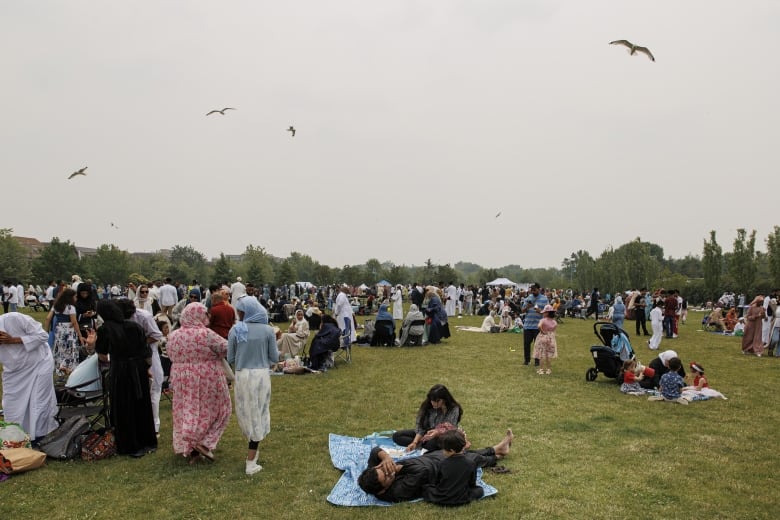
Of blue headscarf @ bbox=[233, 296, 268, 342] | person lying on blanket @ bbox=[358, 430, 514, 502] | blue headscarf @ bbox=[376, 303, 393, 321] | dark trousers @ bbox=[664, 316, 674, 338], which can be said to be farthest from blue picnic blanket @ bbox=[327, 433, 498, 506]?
dark trousers @ bbox=[664, 316, 674, 338]

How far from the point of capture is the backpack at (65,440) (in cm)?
618

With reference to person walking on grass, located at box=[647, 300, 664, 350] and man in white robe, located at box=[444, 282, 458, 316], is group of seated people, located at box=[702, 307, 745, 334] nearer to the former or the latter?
person walking on grass, located at box=[647, 300, 664, 350]

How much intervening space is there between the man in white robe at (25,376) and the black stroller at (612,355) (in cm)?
941

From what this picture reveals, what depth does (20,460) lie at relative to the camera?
5.75 meters

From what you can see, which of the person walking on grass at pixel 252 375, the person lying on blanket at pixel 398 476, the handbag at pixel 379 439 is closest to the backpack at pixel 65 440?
the person walking on grass at pixel 252 375

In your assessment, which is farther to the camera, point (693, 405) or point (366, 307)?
point (366, 307)

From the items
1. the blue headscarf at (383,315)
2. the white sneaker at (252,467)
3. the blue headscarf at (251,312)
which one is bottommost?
the white sneaker at (252,467)

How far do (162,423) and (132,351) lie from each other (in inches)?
74.5

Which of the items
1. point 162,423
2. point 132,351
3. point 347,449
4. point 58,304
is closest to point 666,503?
point 347,449

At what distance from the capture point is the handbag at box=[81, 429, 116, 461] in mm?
6199

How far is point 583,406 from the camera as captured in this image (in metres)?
8.77

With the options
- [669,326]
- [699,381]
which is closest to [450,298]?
[669,326]

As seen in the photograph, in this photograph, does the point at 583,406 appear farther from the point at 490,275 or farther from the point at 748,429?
the point at 490,275

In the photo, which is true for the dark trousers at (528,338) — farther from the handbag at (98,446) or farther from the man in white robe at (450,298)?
the man in white robe at (450,298)
